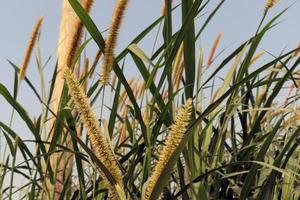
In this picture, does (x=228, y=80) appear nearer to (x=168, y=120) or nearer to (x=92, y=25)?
(x=168, y=120)

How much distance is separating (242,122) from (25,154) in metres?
0.54


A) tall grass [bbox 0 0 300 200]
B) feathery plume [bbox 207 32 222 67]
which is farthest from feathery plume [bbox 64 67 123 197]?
feathery plume [bbox 207 32 222 67]

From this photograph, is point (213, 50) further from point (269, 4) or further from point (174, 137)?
point (174, 137)

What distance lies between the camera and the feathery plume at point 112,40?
0.65 meters

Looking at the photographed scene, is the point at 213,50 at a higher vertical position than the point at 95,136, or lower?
higher

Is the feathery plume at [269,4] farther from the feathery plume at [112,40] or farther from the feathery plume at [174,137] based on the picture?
the feathery plume at [174,137]

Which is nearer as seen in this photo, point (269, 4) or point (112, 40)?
point (112, 40)

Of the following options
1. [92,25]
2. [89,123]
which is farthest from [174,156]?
[92,25]

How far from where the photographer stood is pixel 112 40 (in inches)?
26.4

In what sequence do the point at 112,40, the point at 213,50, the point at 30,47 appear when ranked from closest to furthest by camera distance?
the point at 112,40, the point at 30,47, the point at 213,50

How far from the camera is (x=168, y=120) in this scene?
2.56 feet

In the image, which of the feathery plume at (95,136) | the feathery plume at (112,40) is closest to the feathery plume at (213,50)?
the feathery plume at (112,40)

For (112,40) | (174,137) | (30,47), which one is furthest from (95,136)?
(30,47)

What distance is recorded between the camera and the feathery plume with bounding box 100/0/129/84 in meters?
0.65
